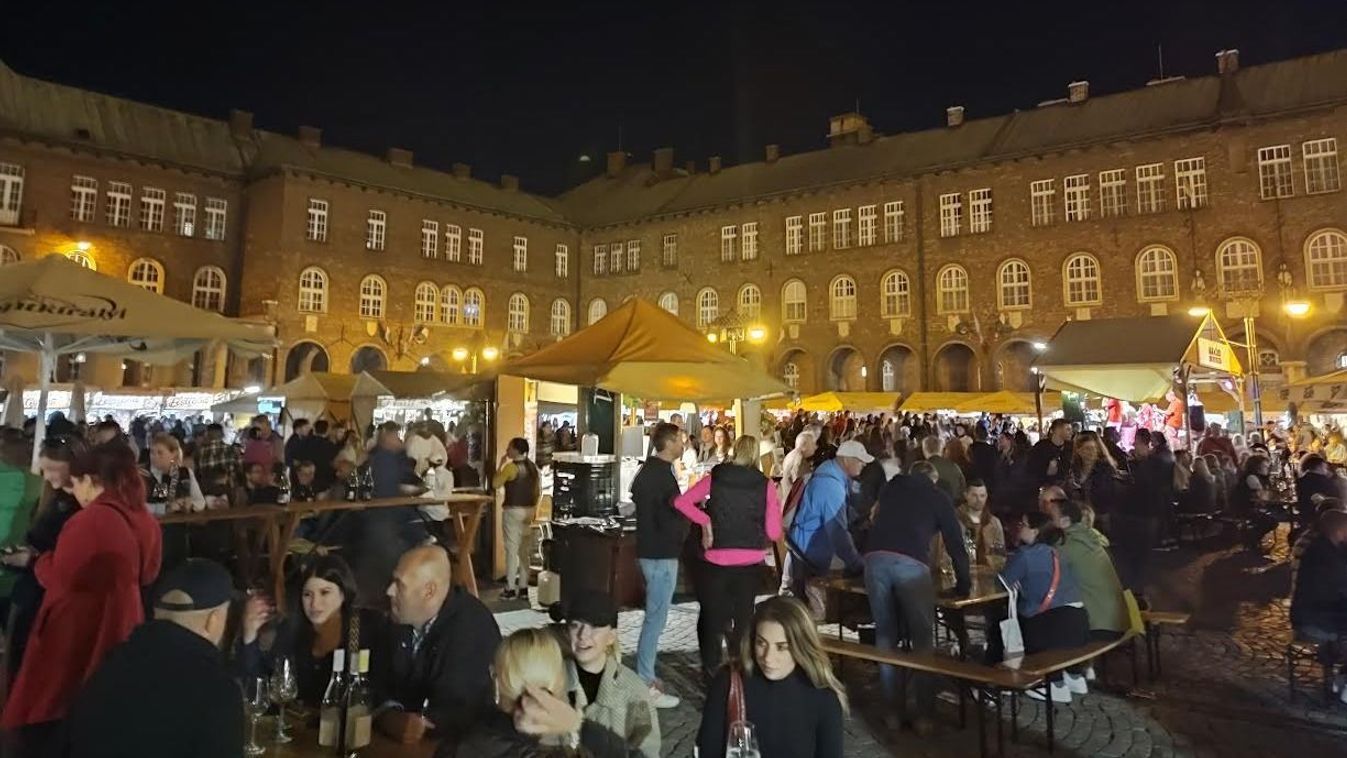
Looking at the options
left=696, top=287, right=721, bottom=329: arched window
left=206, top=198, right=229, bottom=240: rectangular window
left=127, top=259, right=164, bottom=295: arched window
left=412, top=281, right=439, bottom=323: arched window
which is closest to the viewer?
left=127, top=259, right=164, bottom=295: arched window

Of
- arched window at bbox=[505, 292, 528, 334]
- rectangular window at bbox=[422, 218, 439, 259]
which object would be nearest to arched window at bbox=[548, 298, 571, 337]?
arched window at bbox=[505, 292, 528, 334]

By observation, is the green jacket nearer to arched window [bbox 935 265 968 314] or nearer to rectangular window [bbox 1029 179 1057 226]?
arched window [bbox 935 265 968 314]

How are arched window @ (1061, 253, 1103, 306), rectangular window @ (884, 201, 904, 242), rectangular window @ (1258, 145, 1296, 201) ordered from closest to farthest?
rectangular window @ (1258, 145, 1296, 201) < arched window @ (1061, 253, 1103, 306) < rectangular window @ (884, 201, 904, 242)

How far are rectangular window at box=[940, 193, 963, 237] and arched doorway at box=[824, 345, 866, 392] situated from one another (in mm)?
6019

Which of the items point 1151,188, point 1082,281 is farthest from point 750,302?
point 1151,188

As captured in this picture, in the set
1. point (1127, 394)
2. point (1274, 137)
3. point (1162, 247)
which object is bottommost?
point (1127, 394)

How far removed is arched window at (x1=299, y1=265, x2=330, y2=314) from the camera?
30.5 m

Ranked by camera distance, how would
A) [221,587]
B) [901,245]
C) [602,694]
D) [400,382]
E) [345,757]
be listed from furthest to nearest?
[901,245], [400,382], [602,694], [345,757], [221,587]

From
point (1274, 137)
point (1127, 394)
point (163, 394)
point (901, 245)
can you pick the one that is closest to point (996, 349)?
point (901, 245)

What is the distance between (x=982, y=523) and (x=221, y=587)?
6709 mm

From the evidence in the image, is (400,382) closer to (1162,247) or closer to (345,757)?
(345,757)

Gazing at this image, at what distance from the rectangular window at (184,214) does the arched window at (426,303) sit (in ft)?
28.7

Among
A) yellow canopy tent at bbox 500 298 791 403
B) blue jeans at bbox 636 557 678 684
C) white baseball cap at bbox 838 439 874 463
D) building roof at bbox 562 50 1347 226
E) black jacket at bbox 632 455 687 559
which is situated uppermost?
building roof at bbox 562 50 1347 226

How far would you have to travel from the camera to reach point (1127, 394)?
492 inches
